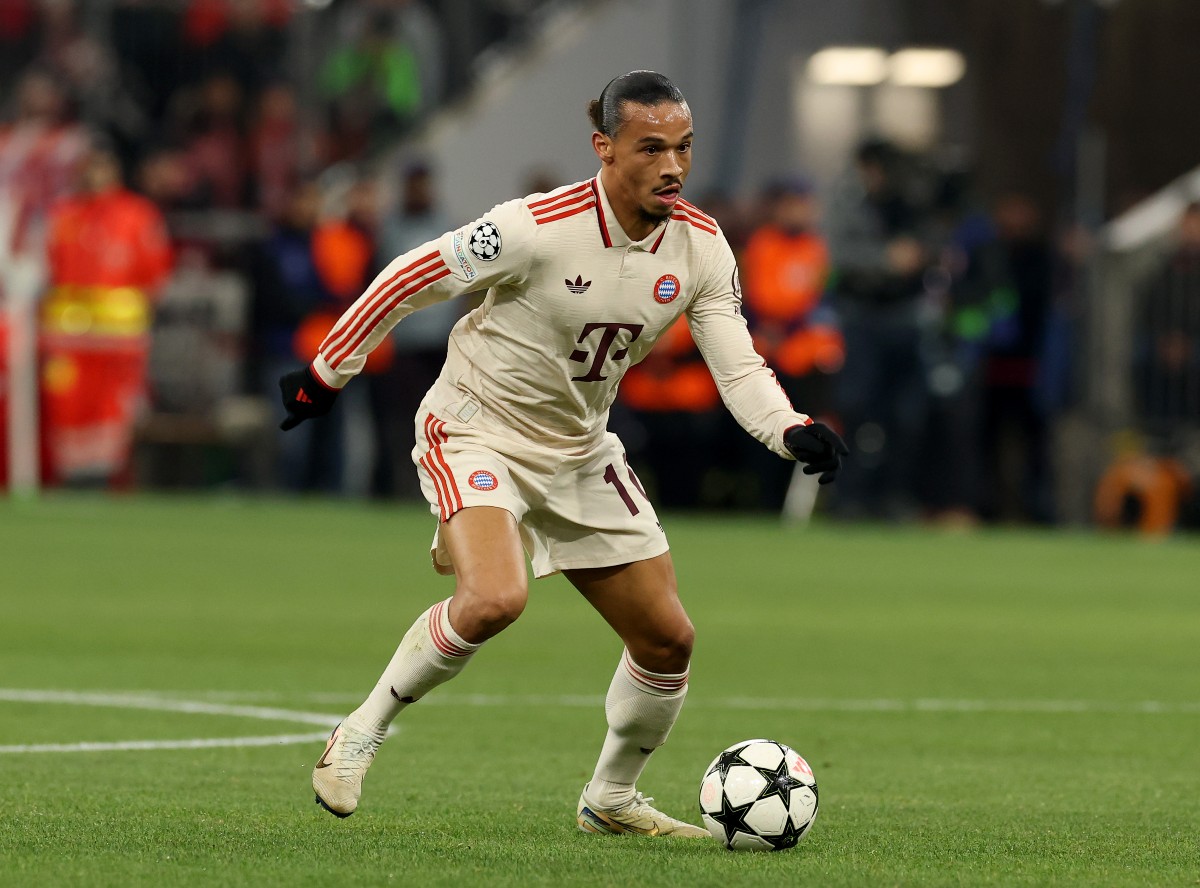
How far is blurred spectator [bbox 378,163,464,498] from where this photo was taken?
64.0 feet

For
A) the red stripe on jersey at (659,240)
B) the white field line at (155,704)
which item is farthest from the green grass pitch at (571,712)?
the red stripe on jersey at (659,240)

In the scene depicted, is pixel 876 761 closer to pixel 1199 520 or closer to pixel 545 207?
pixel 545 207

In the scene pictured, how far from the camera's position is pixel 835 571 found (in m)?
15.5

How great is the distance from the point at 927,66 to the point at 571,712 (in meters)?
15.4

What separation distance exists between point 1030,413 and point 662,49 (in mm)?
5796

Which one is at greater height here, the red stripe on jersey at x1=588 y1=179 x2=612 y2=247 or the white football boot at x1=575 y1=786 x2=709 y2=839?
the red stripe on jersey at x1=588 y1=179 x2=612 y2=247

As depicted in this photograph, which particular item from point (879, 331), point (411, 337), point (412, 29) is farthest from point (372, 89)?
point (879, 331)

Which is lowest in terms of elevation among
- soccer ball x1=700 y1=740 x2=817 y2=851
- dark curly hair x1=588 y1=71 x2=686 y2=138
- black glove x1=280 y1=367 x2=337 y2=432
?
soccer ball x1=700 y1=740 x2=817 y2=851

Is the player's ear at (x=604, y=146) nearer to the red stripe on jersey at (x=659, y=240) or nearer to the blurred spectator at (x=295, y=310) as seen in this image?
the red stripe on jersey at (x=659, y=240)

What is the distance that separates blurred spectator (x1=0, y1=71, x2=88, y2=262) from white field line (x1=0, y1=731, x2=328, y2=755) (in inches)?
500

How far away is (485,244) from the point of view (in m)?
6.26

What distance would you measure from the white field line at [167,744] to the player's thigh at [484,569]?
1946 millimetres

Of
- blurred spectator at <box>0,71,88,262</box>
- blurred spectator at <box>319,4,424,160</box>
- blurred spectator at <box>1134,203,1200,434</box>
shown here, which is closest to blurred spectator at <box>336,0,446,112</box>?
blurred spectator at <box>319,4,424,160</box>

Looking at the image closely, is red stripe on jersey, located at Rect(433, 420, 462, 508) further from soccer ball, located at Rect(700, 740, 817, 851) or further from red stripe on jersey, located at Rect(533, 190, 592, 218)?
soccer ball, located at Rect(700, 740, 817, 851)
